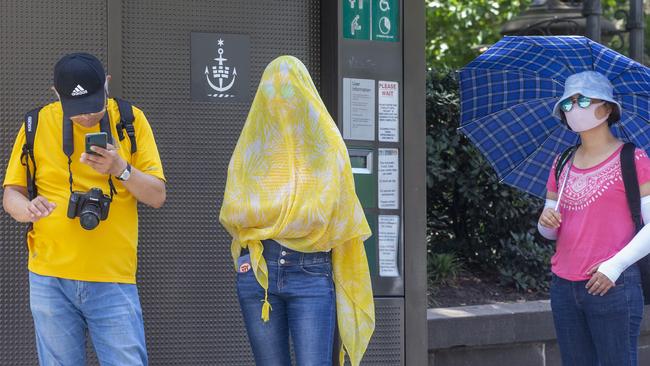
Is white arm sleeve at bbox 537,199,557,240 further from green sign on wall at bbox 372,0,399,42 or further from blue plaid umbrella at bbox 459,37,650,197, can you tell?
green sign on wall at bbox 372,0,399,42

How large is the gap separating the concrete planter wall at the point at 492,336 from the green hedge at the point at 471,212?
85cm

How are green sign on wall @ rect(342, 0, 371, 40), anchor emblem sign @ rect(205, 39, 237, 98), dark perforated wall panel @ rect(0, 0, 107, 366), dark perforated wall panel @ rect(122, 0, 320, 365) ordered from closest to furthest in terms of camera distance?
dark perforated wall panel @ rect(0, 0, 107, 366)
dark perforated wall panel @ rect(122, 0, 320, 365)
anchor emblem sign @ rect(205, 39, 237, 98)
green sign on wall @ rect(342, 0, 371, 40)

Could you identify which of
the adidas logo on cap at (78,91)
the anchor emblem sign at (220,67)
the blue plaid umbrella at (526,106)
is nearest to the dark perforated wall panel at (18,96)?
the anchor emblem sign at (220,67)

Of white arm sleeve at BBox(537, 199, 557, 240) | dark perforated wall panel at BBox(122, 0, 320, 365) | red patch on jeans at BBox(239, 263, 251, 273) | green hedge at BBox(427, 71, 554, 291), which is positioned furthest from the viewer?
green hedge at BBox(427, 71, 554, 291)

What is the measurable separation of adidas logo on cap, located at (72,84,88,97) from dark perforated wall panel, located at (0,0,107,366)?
53.5 inches

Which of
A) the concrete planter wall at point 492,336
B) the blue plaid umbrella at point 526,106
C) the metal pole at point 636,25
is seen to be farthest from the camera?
the metal pole at point 636,25

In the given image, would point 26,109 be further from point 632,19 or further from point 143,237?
point 632,19

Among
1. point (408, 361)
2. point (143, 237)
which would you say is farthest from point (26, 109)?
point (408, 361)

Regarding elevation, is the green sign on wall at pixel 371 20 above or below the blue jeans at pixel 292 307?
above

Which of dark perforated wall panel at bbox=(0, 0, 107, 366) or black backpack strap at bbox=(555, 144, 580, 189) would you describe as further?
dark perforated wall panel at bbox=(0, 0, 107, 366)

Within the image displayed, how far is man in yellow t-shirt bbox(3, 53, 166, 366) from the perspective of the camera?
3787mm

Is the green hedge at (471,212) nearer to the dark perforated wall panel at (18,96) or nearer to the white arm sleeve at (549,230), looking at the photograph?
the white arm sleeve at (549,230)

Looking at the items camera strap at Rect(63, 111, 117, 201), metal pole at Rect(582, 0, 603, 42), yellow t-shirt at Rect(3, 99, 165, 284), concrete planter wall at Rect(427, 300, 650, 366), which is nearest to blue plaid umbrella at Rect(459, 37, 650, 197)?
concrete planter wall at Rect(427, 300, 650, 366)

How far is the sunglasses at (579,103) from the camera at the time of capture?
14.0ft
